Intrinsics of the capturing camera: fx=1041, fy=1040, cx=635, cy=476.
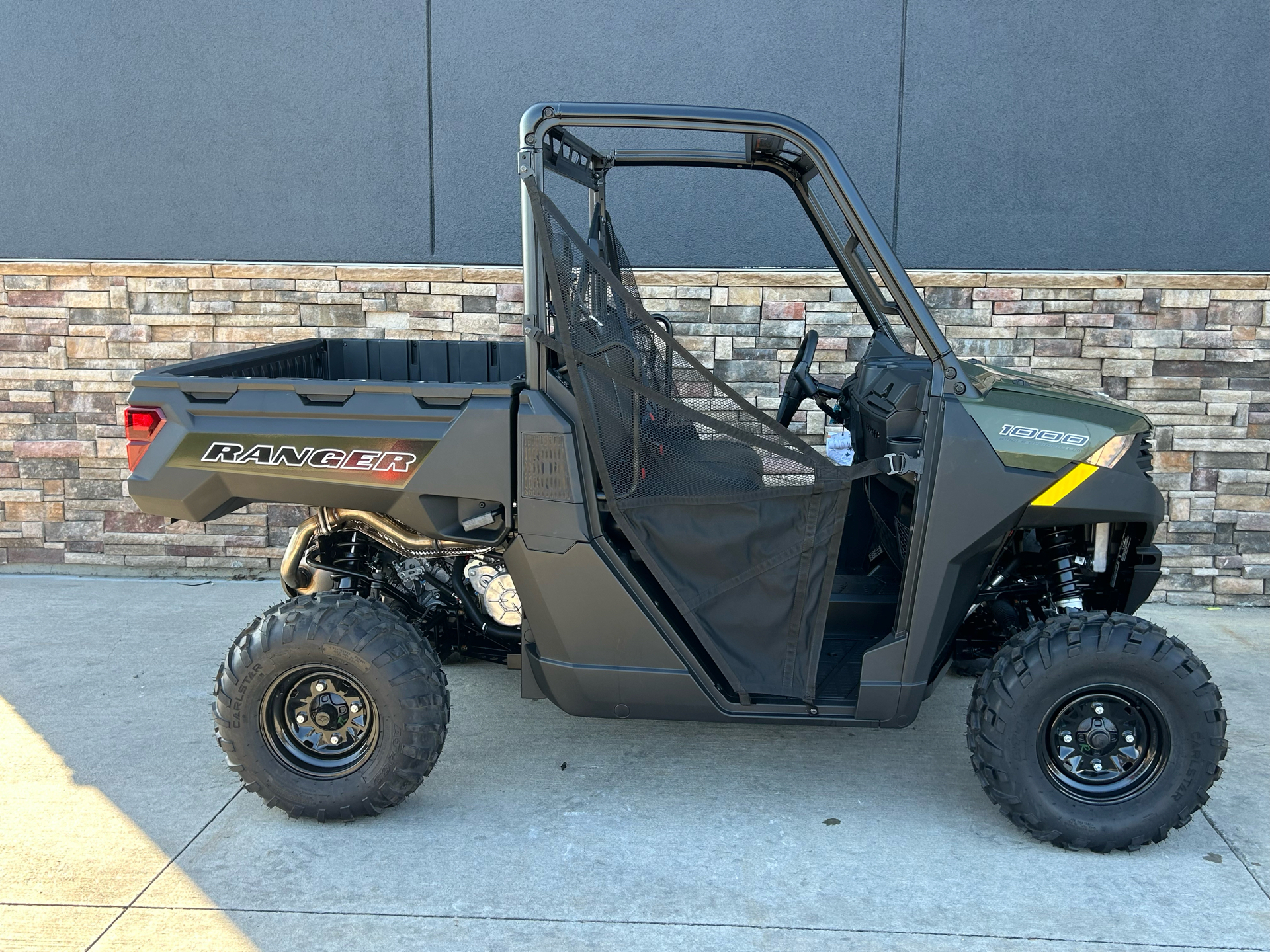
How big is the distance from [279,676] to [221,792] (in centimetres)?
57

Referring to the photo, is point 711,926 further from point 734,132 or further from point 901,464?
point 734,132

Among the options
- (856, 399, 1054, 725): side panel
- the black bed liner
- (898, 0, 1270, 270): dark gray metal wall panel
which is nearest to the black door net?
(856, 399, 1054, 725): side panel

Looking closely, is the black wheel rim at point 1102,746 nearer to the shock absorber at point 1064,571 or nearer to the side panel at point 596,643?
the shock absorber at point 1064,571

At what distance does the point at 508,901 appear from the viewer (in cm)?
285

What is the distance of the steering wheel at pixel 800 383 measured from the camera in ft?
12.7

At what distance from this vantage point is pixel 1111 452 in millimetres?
3043

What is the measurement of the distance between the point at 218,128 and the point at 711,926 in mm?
4807

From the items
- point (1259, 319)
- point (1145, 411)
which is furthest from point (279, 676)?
point (1259, 319)

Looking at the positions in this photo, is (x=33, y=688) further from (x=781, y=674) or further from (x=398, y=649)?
(x=781, y=674)

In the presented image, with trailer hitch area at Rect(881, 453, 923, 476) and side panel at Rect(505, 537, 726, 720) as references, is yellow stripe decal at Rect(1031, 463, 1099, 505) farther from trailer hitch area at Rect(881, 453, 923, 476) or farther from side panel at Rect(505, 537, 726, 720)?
side panel at Rect(505, 537, 726, 720)

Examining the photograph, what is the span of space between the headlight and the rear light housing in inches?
110

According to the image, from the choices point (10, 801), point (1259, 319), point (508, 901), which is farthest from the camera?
point (1259, 319)

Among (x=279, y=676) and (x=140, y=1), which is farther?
(x=140, y=1)

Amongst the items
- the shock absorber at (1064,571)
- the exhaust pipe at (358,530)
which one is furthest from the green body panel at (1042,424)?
the exhaust pipe at (358,530)
